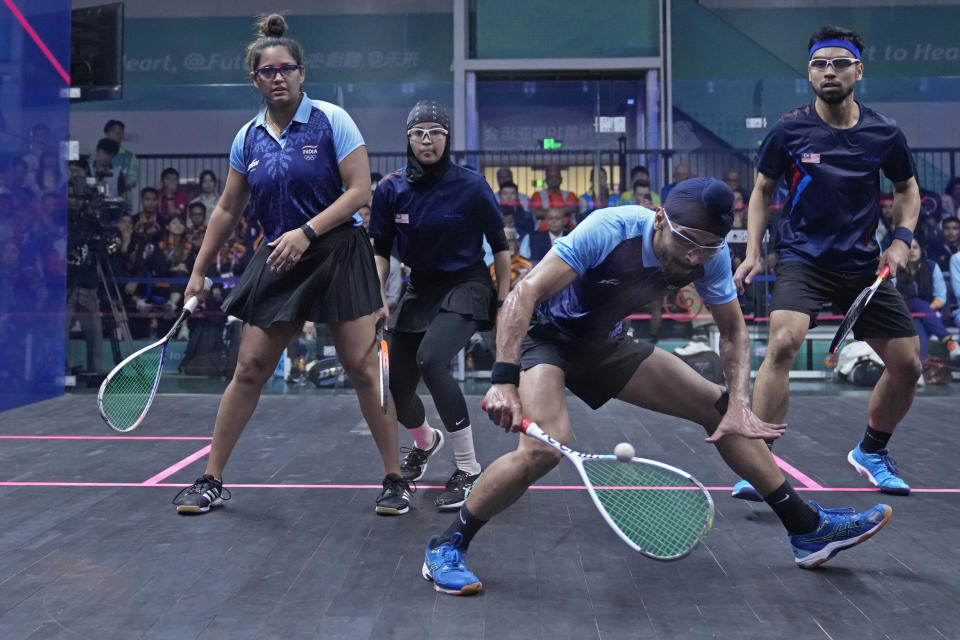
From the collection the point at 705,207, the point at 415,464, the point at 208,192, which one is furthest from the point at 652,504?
the point at 208,192

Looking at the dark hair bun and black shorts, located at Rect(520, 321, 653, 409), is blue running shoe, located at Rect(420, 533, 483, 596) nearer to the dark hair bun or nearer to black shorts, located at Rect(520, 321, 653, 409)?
black shorts, located at Rect(520, 321, 653, 409)

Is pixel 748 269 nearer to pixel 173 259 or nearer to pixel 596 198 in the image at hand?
pixel 596 198

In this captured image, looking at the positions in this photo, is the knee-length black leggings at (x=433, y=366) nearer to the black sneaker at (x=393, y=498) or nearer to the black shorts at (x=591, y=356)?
the black sneaker at (x=393, y=498)

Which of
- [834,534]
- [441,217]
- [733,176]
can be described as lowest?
[834,534]

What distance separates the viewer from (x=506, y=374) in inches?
78.8

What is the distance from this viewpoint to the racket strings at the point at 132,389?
297 centimetres

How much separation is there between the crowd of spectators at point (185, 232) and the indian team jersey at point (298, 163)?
409 centimetres

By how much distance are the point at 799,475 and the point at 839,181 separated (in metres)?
1.21

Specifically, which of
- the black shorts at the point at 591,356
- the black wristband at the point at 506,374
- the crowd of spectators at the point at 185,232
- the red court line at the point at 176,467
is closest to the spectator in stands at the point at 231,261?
the crowd of spectators at the point at 185,232

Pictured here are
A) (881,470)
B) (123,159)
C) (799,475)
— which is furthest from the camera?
(123,159)

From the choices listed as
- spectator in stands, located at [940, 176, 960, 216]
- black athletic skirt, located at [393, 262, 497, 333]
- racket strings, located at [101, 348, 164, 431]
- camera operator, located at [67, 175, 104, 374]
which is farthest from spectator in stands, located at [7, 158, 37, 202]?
spectator in stands, located at [940, 176, 960, 216]

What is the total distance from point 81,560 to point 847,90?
8.86 feet

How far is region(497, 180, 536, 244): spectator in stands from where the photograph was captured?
7578 millimetres

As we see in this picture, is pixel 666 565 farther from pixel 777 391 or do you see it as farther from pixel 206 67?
pixel 206 67
